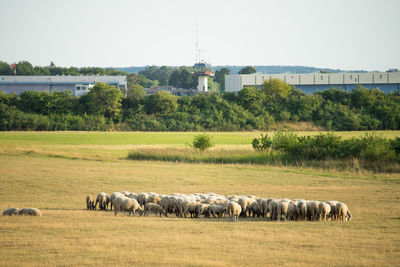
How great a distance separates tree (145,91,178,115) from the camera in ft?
344

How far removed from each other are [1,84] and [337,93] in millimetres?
104517

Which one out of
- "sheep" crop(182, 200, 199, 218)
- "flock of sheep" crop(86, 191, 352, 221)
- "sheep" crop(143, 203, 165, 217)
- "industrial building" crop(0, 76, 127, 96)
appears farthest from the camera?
"industrial building" crop(0, 76, 127, 96)

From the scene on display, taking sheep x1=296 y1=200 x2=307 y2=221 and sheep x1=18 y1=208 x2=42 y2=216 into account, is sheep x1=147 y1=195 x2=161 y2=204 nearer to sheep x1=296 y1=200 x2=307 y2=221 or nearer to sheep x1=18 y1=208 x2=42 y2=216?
sheep x1=18 y1=208 x2=42 y2=216

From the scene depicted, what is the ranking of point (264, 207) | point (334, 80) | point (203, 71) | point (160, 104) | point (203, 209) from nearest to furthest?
point (203, 209) → point (264, 207) → point (160, 104) → point (334, 80) → point (203, 71)

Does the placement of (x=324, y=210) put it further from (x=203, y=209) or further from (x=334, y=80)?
(x=334, y=80)

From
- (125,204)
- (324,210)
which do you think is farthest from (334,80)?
(125,204)

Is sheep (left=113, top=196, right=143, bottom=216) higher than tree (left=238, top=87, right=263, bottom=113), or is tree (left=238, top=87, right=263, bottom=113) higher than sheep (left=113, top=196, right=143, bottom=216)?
tree (left=238, top=87, right=263, bottom=113)

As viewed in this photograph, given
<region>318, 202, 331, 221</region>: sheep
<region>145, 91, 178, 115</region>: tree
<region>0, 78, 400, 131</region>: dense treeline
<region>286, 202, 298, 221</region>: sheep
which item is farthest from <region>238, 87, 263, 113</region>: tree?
<region>318, 202, 331, 221</region>: sheep

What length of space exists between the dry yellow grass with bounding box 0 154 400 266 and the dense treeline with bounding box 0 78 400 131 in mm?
66095

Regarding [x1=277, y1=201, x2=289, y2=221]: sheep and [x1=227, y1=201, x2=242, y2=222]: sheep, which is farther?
[x1=227, y1=201, x2=242, y2=222]: sheep

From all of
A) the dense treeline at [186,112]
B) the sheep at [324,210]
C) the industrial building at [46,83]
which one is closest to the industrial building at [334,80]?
the dense treeline at [186,112]

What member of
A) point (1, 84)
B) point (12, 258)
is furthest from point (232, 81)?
point (12, 258)

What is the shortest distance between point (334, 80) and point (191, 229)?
145639mm

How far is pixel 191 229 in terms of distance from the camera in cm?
1828
